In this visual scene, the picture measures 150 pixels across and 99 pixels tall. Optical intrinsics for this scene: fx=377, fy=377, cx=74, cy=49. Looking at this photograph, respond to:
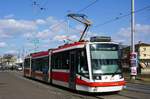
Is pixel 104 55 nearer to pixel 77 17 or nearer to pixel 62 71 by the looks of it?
pixel 62 71

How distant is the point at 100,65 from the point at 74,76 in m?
2.62

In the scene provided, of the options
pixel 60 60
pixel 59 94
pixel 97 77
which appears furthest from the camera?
pixel 60 60

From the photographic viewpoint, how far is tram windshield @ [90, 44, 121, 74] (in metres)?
20.0

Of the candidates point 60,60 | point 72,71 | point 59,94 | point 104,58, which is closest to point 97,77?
point 104,58

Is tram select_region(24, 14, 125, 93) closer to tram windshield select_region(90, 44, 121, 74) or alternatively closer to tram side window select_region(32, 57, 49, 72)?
tram windshield select_region(90, 44, 121, 74)

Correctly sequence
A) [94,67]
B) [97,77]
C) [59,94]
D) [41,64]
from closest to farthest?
[97,77] → [94,67] → [59,94] → [41,64]

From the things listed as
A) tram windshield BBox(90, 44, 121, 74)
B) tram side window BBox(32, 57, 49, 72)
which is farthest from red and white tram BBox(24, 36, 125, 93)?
tram side window BBox(32, 57, 49, 72)

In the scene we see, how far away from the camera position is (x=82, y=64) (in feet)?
69.1

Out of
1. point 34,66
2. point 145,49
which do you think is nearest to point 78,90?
point 34,66

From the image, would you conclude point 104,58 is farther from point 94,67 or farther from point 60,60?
point 60,60

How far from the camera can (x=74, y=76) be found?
72.7ft

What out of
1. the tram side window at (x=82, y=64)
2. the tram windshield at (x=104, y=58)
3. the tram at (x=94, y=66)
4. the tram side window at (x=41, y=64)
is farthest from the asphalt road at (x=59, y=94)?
the tram side window at (x=41, y=64)

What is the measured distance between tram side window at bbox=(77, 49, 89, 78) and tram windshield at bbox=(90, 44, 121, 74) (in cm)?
51

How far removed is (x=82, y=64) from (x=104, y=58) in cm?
147
